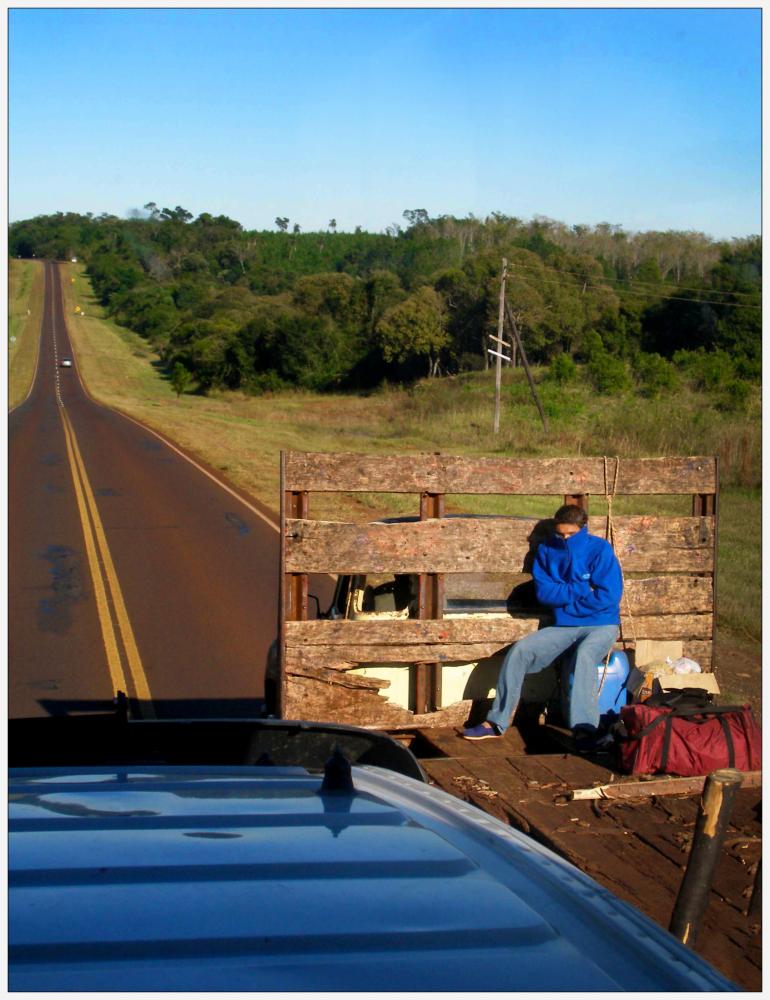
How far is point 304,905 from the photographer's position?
1.69 m

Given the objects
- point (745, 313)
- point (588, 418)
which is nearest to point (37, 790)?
point (588, 418)

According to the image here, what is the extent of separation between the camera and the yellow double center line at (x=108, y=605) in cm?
920

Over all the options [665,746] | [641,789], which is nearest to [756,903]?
[641,789]

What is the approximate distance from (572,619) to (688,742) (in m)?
1.38

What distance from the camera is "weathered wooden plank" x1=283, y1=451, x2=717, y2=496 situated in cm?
659

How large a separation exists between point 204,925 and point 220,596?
37.0 feet

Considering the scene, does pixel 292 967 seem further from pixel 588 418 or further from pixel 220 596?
pixel 588 418

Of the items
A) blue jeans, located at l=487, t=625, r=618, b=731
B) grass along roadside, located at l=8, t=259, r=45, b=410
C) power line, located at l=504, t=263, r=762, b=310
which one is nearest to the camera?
blue jeans, located at l=487, t=625, r=618, b=731

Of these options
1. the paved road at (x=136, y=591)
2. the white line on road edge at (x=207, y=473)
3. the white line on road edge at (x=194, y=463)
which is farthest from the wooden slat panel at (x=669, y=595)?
the white line on road edge at (x=207, y=473)

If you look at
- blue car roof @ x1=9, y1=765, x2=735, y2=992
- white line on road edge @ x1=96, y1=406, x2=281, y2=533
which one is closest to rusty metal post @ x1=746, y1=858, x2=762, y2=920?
blue car roof @ x1=9, y1=765, x2=735, y2=992

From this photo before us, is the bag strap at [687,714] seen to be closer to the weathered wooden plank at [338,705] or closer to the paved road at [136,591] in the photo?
the weathered wooden plank at [338,705]

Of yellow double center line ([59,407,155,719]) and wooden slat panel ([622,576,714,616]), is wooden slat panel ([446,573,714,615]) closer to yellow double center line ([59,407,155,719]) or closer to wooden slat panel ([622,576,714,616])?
wooden slat panel ([622,576,714,616])

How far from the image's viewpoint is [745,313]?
37.3m

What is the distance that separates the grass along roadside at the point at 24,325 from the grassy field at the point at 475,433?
4213mm
